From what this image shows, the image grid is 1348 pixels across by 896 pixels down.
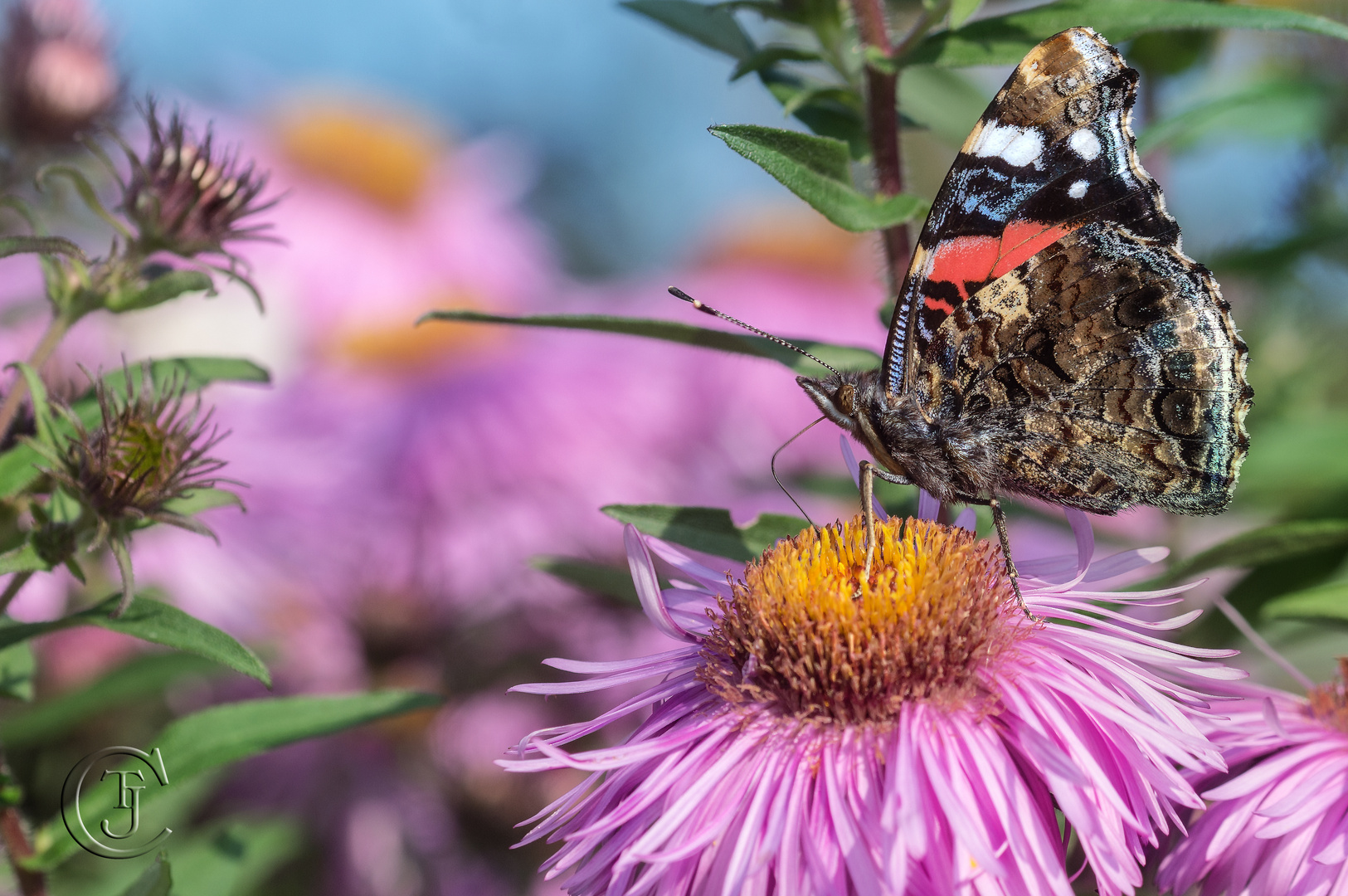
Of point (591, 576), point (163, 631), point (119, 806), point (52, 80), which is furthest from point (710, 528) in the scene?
point (52, 80)

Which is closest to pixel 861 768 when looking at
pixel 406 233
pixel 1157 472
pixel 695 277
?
pixel 1157 472

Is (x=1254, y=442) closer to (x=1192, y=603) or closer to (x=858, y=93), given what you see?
(x=1192, y=603)

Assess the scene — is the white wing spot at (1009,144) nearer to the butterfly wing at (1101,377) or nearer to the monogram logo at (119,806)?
the butterfly wing at (1101,377)

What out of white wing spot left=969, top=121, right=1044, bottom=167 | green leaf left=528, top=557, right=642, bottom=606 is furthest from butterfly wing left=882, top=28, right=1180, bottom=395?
green leaf left=528, top=557, right=642, bottom=606

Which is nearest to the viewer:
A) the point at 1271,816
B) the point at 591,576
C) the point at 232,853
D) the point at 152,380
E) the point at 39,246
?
the point at 1271,816

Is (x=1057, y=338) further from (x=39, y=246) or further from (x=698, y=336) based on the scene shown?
(x=39, y=246)

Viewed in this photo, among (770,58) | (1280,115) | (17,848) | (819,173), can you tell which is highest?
(1280,115)

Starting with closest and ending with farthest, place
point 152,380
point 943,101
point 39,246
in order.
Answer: point 39,246
point 152,380
point 943,101
